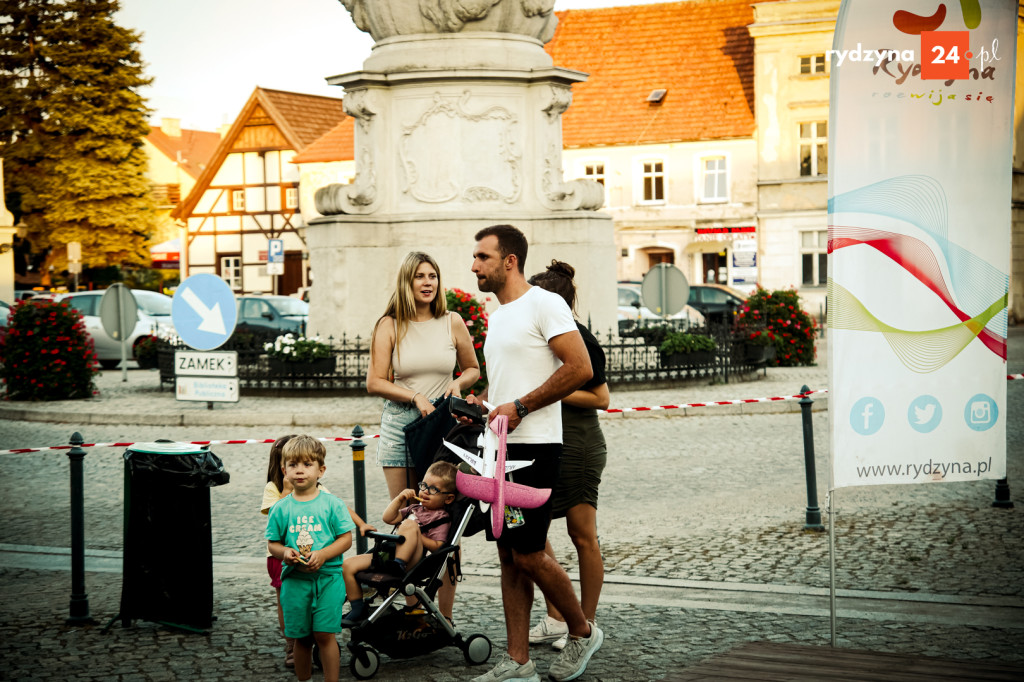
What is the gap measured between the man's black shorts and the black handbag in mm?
886

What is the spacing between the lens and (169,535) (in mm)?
6574

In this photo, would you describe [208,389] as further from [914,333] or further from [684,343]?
[914,333]

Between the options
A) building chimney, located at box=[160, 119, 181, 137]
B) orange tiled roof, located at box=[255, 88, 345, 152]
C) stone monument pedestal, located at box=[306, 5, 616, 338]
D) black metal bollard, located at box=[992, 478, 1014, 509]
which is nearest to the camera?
black metal bollard, located at box=[992, 478, 1014, 509]

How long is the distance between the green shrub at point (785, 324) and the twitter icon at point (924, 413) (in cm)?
1708

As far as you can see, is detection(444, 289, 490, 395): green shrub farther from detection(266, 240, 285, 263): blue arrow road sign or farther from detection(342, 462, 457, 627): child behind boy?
detection(266, 240, 285, 263): blue arrow road sign

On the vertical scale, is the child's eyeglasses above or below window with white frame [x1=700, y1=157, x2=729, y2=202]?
below

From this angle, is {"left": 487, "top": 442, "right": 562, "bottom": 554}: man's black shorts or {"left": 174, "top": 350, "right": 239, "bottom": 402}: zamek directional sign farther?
{"left": 174, "top": 350, "right": 239, "bottom": 402}: zamek directional sign

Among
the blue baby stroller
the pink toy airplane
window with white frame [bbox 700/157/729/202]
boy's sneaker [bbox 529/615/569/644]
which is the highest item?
window with white frame [bbox 700/157/729/202]

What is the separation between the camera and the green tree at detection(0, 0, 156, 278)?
60625mm

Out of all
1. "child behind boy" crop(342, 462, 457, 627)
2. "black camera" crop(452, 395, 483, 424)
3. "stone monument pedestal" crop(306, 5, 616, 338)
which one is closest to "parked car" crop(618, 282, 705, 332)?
"stone monument pedestal" crop(306, 5, 616, 338)

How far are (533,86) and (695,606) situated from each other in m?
12.1

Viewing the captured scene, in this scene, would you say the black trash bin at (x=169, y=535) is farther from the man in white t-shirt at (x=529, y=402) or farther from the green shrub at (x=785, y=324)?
the green shrub at (x=785, y=324)

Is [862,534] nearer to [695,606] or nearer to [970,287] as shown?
[695,606]

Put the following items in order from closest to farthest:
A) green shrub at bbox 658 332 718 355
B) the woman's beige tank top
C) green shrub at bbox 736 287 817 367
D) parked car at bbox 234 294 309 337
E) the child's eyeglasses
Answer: the child's eyeglasses → the woman's beige tank top → green shrub at bbox 658 332 718 355 → green shrub at bbox 736 287 817 367 → parked car at bbox 234 294 309 337
